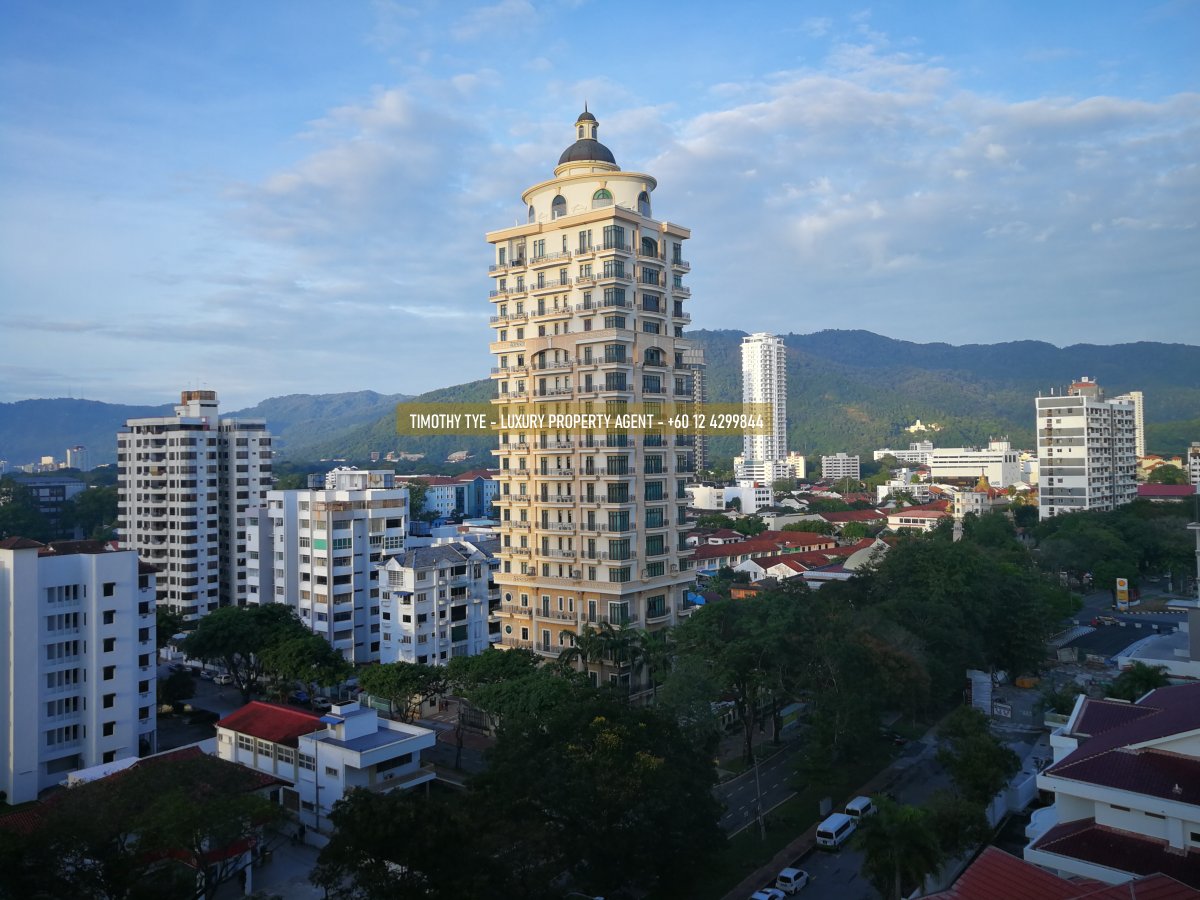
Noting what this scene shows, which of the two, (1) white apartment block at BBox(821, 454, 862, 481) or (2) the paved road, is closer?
(2) the paved road

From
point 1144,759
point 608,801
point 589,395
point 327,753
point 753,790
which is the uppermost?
point 589,395

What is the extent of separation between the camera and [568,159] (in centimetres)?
3778

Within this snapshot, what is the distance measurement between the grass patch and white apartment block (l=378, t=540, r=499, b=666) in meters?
17.5

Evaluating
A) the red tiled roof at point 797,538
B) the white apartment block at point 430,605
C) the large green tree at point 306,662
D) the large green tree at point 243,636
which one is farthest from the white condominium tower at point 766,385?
the large green tree at point 306,662

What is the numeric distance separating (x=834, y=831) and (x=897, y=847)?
6516 mm

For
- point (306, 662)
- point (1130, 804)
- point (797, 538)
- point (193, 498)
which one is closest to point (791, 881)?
point (1130, 804)

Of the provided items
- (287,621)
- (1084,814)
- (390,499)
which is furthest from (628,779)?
(390,499)

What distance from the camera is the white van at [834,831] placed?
76.7 ft

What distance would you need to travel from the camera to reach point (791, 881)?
20922 millimetres

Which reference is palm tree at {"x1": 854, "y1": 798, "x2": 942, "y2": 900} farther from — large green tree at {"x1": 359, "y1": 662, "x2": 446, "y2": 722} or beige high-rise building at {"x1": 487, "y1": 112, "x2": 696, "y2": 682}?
large green tree at {"x1": 359, "y1": 662, "x2": 446, "y2": 722}

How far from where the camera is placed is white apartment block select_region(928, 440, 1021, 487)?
15350cm

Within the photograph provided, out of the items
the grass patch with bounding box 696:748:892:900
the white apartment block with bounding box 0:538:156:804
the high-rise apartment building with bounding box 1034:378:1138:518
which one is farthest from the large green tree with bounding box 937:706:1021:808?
the high-rise apartment building with bounding box 1034:378:1138:518

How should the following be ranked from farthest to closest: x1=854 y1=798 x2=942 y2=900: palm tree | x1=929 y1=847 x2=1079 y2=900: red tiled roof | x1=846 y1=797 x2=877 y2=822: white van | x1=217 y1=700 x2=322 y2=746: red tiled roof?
x1=217 y1=700 x2=322 y2=746: red tiled roof
x1=846 y1=797 x2=877 y2=822: white van
x1=854 y1=798 x2=942 y2=900: palm tree
x1=929 y1=847 x2=1079 y2=900: red tiled roof

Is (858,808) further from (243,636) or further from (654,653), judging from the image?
(243,636)
